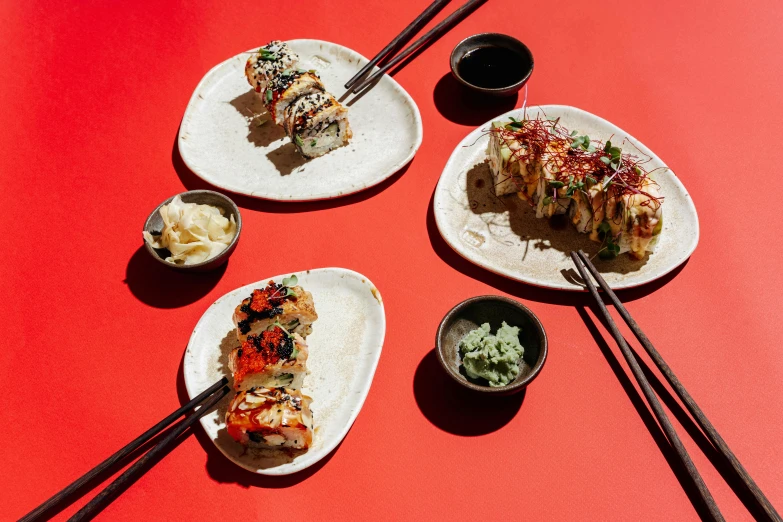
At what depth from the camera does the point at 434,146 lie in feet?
12.9

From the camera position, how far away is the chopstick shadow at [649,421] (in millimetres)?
2688

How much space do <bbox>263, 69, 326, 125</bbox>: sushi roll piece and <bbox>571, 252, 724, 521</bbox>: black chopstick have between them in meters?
1.88

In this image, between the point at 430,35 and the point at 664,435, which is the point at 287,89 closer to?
the point at 430,35

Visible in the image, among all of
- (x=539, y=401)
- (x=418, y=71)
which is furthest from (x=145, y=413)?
(x=418, y=71)

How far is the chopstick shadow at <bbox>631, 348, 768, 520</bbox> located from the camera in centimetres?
265

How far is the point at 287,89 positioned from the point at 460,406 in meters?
2.13

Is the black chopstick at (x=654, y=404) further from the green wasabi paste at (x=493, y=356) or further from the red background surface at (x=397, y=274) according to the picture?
the green wasabi paste at (x=493, y=356)

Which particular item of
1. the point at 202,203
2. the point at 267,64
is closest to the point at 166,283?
the point at 202,203

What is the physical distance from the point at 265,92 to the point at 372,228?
1121mm

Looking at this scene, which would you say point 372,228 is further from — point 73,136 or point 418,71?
point 73,136

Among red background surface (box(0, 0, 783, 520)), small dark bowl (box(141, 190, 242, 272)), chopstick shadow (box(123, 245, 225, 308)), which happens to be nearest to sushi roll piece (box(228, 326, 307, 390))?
red background surface (box(0, 0, 783, 520))

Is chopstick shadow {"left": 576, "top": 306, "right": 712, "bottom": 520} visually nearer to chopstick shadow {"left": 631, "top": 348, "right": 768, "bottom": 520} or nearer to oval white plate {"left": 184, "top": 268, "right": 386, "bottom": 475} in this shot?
chopstick shadow {"left": 631, "top": 348, "right": 768, "bottom": 520}

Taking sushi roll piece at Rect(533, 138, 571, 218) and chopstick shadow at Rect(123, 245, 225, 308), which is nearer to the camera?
sushi roll piece at Rect(533, 138, 571, 218)

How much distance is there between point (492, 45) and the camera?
160 inches
